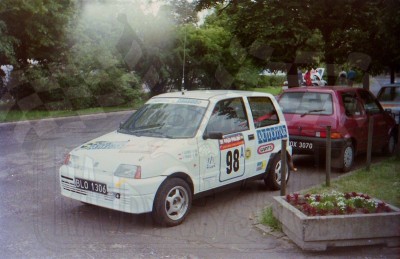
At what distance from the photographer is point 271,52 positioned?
682 inches

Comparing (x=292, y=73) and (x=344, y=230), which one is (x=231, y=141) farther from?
(x=292, y=73)

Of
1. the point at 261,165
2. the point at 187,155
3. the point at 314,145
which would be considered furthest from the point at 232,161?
the point at 314,145

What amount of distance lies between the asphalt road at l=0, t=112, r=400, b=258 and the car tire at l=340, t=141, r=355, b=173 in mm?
500

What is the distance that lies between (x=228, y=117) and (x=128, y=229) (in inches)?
88.3

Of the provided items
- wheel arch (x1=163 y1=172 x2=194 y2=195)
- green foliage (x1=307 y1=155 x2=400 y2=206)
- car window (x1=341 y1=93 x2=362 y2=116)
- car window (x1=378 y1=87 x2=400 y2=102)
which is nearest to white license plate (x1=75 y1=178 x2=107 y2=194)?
wheel arch (x1=163 y1=172 x2=194 y2=195)

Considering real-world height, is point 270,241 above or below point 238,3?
below

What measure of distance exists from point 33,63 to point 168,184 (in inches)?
693

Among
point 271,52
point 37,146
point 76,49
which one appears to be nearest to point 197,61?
point 76,49

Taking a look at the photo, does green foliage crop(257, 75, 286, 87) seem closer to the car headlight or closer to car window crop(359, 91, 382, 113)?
car window crop(359, 91, 382, 113)

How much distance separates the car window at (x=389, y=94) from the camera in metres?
14.3

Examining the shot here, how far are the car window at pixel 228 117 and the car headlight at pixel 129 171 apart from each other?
1365 mm

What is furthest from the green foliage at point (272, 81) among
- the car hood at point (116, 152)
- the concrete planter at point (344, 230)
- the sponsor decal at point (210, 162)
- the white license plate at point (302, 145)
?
the concrete planter at point (344, 230)

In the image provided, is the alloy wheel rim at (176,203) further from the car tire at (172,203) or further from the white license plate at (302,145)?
the white license plate at (302,145)

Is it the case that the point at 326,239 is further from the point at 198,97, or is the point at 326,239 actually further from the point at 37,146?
the point at 37,146
